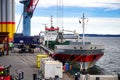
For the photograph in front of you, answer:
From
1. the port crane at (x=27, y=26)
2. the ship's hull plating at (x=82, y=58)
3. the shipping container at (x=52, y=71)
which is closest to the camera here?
the shipping container at (x=52, y=71)

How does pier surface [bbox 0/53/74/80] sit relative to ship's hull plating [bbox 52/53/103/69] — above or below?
above

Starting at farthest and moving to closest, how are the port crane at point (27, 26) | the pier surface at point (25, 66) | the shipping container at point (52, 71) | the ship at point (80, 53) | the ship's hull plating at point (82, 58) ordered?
1. the port crane at point (27, 26)
2. the ship's hull plating at point (82, 58)
3. the ship at point (80, 53)
4. the pier surface at point (25, 66)
5. the shipping container at point (52, 71)

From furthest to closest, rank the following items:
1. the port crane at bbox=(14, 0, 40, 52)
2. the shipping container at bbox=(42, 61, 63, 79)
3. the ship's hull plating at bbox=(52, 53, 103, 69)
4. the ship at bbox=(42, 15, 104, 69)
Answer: the port crane at bbox=(14, 0, 40, 52) < the ship's hull plating at bbox=(52, 53, 103, 69) < the ship at bbox=(42, 15, 104, 69) < the shipping container at bbox=(42, 61, 63, 79)

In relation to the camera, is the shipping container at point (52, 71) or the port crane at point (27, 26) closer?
the shipping container at point (52, 71)

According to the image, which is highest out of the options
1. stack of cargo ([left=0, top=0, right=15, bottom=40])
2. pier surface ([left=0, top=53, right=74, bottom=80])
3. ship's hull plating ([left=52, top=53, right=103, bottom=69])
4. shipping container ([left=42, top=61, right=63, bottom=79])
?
stack of cargo ([left=0, top=0, right=15, bottom=40])

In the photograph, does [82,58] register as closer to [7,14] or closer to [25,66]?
[25,66]

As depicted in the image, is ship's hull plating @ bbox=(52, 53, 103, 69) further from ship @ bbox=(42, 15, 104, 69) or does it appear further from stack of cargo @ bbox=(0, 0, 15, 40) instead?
stack of cargo @ bbox=(0, 0, 15, 40)

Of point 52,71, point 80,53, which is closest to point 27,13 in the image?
point 80,53

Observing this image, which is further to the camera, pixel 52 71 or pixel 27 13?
pixel 27 13

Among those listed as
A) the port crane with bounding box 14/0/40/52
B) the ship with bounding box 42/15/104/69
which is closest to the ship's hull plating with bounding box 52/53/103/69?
the ship with bounding box 42/15/104/69

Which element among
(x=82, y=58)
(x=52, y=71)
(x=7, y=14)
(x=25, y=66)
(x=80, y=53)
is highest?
(x=7, y=14)

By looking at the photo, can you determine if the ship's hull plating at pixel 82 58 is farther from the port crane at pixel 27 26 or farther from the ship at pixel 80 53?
the port crane at pixel 27 26

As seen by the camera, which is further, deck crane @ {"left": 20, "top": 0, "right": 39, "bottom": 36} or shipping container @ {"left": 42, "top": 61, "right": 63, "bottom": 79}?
deck crane @ {"left": 20, "top": 0, "right": 39, "bottom": 36}

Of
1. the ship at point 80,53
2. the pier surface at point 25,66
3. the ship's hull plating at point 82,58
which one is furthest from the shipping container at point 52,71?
the ship's hull plating at point 82,58
